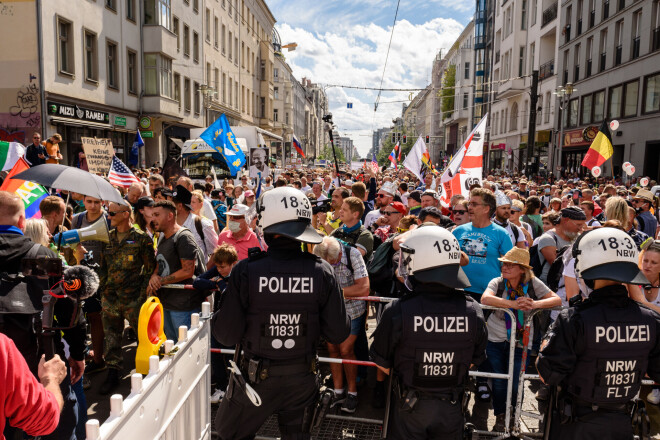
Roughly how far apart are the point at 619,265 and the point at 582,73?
32.6 metres

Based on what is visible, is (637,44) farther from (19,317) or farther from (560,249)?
(19,317)

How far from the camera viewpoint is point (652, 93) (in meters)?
22.9

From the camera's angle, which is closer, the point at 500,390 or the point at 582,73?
the point at 500,390

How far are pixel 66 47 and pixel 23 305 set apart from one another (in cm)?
1751

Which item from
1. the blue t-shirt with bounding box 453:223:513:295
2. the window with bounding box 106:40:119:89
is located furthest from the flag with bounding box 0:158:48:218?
the window with bounding box 106:40:119:89

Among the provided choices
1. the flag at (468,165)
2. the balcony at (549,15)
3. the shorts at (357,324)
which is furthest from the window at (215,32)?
the shorts at (357,324)

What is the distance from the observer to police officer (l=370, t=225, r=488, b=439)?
2.84 metres

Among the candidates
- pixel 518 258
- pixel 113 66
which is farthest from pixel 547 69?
pixel 518 258

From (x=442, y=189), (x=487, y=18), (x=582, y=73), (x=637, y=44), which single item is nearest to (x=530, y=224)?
(x=442, y=189)

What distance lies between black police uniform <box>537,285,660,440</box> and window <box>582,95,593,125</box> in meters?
30.8

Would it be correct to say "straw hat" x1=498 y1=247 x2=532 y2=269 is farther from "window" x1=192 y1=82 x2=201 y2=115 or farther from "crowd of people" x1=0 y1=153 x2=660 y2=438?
"window" x1=192 y1=82 x2=201 y2=115

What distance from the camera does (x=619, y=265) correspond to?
2844 mm

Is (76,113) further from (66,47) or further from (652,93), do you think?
(652,93)

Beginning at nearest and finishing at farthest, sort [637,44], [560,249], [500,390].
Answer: [500,390]
[560,249]
[637,44]
